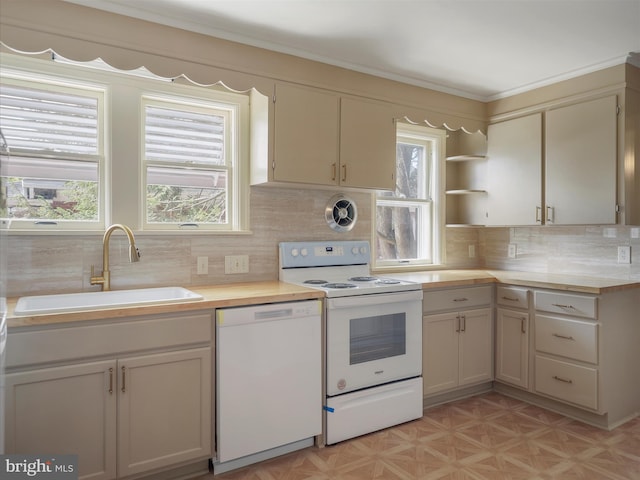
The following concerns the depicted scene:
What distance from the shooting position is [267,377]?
7.55 feet

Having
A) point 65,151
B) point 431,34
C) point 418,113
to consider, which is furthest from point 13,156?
point 418,113

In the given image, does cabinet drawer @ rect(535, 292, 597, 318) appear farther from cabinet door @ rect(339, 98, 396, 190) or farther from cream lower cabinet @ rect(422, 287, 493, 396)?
cabinet door @ rect(339, 98, 396, 190)

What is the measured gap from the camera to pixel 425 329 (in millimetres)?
2977

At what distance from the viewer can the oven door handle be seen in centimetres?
251

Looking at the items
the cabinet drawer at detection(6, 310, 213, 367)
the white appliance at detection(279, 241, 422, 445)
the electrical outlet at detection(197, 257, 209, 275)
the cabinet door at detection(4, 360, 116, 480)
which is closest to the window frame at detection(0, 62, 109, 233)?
the electrical outlet at detection(197, 257, 209, 275)

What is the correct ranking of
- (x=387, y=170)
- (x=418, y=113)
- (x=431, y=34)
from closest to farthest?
(x=431, y=34)
(x=387, y=170)
(x=418, y=113)

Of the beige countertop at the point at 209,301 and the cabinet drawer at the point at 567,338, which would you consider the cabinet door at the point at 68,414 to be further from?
the cabinet drawer at the point at 567,338

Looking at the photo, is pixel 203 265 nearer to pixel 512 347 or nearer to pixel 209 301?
pixel 209 301

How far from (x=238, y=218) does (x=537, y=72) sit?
2358mm

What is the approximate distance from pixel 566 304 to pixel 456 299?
0.68 metres

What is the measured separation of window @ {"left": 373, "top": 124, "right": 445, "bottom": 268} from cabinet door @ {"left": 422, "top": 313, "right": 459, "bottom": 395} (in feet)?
2.39

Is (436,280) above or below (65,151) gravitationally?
below

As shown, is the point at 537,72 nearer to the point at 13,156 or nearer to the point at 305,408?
the point at 305,408

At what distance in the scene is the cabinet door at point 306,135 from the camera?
8.90ft
